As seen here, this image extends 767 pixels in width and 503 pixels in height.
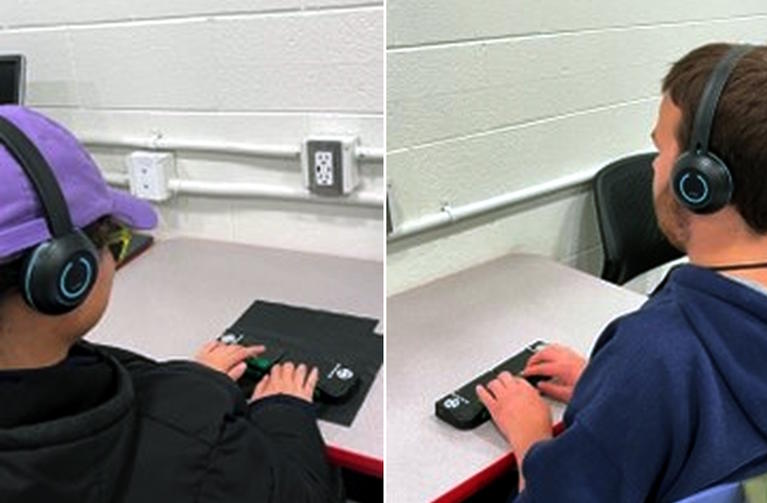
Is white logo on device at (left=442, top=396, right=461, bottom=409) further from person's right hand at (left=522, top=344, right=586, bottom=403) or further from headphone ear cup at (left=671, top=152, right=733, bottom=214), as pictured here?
headphone ear cup at (left=671, top=152, right=733, bottom=214)

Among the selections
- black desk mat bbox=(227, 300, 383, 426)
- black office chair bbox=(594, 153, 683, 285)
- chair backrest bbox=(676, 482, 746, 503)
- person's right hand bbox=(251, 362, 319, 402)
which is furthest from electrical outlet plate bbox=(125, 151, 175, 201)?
chair backrest bbox=(676, 482, 746, 503)

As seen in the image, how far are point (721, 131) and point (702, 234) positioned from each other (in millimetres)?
139

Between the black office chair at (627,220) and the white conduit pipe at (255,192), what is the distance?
0.56 m

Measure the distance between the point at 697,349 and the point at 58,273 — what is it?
641 millimetres

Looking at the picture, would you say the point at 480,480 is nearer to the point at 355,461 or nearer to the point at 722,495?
the point at 355,461

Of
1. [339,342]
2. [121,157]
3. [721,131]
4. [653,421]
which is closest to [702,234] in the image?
[721,131]

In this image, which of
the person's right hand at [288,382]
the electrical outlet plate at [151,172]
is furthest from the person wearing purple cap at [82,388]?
the electrical outlet plate at [151,172]

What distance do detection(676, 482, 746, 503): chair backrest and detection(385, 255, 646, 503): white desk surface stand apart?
1.18 ft

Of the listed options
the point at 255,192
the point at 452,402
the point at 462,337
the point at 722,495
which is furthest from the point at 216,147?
the point at 722,495

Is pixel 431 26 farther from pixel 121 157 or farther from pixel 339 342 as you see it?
pixel 121 157

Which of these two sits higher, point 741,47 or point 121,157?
point 741,47

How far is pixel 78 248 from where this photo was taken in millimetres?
655

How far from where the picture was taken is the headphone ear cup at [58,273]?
0.63 meters

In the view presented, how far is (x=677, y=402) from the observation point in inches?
28.7
